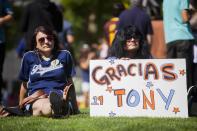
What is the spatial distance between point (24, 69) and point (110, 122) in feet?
6.11

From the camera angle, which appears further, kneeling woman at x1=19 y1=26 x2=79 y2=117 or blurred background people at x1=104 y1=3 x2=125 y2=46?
blurred background people at x1=104 y1=3 x2=125 y2=46

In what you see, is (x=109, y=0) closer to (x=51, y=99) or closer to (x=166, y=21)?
(x=166, y=21)

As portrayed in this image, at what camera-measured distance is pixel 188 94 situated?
9562mm

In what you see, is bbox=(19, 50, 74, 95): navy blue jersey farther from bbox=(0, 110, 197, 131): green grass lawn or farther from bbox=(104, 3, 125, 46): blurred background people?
bbox=(104, 3, 125, 46): blurred background people

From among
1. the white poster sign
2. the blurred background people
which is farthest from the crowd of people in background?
the blurred background people

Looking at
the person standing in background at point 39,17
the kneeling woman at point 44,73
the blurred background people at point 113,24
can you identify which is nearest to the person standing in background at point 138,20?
the person standing in background at point 39,17

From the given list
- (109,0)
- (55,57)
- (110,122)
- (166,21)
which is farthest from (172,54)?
(109,0)

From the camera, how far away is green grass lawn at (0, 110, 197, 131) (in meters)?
8.05

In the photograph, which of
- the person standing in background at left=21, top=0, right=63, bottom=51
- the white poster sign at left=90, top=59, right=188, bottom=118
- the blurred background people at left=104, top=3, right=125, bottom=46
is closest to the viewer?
the white poster sign at left=90, top=59, right=188, bottom=118

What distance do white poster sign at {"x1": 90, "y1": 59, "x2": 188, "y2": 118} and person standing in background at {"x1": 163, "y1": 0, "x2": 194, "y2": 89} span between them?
115 centimetres

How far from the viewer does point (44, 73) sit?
9.53 meters

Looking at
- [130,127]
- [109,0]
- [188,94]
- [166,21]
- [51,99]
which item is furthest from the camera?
[109,0]

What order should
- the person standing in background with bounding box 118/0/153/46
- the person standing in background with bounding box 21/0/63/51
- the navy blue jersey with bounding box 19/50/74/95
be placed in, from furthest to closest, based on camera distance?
1. the person standing in background with bounding box 118/0/153/46
2. the person standing in background with bounding box 21/0/63/51
3. the navy blue jersey with bounding box 19/50/74/95

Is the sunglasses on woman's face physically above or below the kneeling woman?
above
